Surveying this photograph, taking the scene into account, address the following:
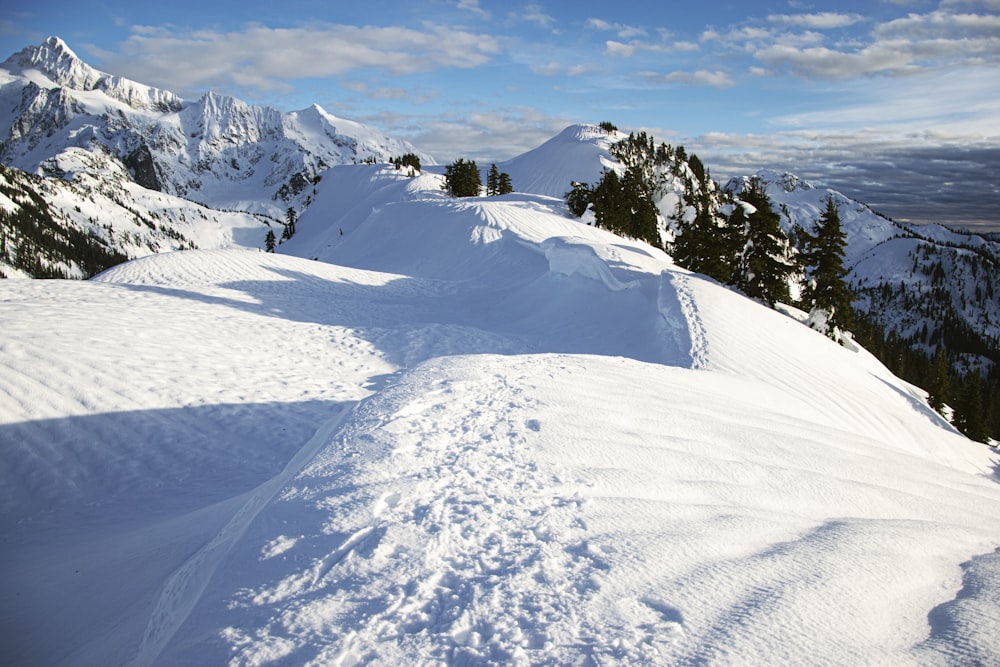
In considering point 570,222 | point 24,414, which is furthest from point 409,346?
point 570,222

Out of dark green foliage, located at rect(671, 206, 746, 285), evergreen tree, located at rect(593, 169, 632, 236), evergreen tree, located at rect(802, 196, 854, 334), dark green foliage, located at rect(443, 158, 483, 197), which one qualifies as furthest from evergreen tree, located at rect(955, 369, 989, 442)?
dark green foliage, located at rect(443, 158, 483, 197)

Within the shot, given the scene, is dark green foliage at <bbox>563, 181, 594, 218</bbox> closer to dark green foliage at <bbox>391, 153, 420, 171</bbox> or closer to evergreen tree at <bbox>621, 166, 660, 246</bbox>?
evergreen tree at <bbox>621, 166, 660, 246</bbox>

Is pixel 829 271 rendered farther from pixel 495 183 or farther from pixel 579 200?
pixel 495 183

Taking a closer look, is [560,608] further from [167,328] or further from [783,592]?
[167,328]

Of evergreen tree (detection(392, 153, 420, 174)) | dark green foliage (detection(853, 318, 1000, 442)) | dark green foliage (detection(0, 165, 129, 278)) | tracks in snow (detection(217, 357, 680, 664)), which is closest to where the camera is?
tracks in snow (detection(217, 357, 680, 664))

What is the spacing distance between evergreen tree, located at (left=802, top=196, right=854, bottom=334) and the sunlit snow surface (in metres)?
13.7

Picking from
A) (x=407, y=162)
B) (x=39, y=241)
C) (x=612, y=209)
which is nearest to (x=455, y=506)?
(x=612, y=209)

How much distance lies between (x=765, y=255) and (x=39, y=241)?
207m

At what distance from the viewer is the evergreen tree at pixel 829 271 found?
94.5 feet

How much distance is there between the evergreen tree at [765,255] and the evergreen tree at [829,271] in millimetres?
1334

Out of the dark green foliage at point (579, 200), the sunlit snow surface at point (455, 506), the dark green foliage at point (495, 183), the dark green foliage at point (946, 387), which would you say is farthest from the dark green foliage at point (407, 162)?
the sunlit snow surface at point (455, 506)

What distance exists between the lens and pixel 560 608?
149 inches

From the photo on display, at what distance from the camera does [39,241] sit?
156m

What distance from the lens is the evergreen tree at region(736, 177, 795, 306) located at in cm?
2917
